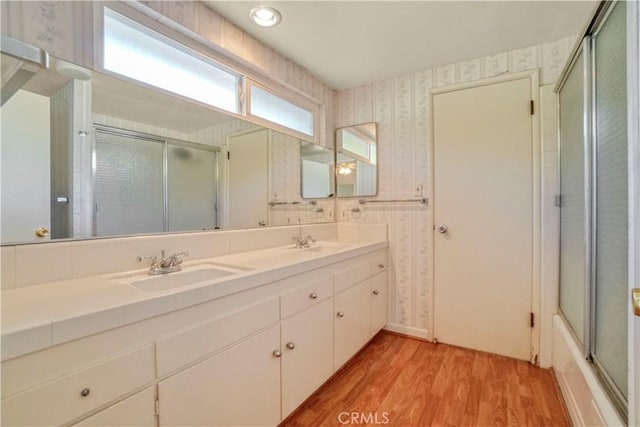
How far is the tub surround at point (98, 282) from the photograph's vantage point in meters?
0.70

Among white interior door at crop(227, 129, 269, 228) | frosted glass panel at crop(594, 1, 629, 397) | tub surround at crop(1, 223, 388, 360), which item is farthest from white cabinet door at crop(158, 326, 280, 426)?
frosted glass panel at crop(594, 1, 629, 397)

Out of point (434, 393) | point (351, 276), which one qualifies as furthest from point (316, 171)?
point (434, 393)

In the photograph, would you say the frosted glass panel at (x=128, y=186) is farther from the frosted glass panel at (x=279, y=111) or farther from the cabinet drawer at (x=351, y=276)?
the cabinet drawer at (x=351, y=276)

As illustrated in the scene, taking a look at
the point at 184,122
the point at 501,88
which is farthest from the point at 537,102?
the point at 184,122

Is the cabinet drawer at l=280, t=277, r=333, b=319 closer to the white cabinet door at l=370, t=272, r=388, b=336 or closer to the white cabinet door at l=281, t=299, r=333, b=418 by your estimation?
the white cabinet door at l=281, t=299, r=333, b=418

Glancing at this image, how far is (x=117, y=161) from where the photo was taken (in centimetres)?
131

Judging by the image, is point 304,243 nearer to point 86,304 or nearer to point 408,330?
point 408,330

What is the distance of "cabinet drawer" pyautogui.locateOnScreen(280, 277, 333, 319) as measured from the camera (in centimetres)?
136

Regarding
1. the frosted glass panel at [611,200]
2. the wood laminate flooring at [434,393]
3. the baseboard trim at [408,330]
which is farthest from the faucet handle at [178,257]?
the baseboard trim at [408,330]

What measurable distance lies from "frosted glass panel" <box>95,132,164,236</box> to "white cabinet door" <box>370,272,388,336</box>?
1.61 meters

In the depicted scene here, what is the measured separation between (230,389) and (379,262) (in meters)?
1.56

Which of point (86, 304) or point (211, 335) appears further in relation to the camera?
point (211, 335)

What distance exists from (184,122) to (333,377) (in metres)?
1.82

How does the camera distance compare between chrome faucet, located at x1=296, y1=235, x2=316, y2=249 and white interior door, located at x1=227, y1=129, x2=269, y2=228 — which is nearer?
white interior door, located at x1=227, y1=129, x2=269, y2=228
